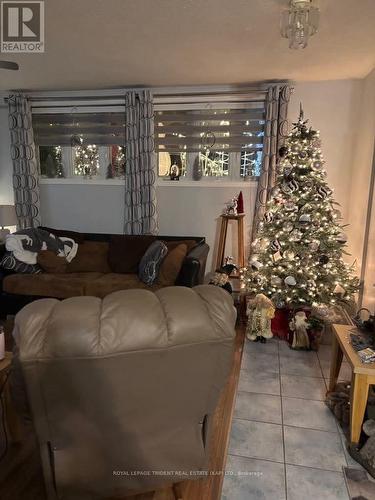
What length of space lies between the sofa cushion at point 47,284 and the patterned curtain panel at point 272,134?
2095mm

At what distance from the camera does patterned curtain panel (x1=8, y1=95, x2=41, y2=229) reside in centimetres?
413

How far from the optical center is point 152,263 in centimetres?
327

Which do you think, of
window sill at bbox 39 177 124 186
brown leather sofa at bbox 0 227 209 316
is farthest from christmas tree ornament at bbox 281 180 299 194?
window sill at bbox 39 177 124 186

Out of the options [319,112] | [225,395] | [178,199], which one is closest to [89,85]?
[178,199]

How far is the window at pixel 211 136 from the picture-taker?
386 centimetres

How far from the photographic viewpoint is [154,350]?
93 centimetres

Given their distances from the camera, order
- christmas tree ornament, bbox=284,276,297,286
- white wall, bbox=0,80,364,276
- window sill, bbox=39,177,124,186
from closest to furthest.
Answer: christmas tree ornament, bbox=284,276,297,286 → white wall, bbox=0,80,364,276 → window sill, bbox=39,177,124,186

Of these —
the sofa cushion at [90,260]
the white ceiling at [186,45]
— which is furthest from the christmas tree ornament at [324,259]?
the sofa cushion at [90,260]

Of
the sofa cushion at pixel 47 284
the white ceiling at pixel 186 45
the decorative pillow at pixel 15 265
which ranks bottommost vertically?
the sofa cushion at pixel 47 284

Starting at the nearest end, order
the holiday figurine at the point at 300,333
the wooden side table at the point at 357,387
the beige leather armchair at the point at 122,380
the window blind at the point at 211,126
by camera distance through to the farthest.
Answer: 1. the beige leather armchair at the point at 122,380
2. the wooden side table at the point at 357,387
3. the holiday figurine at the point at 300,333
4. the window blind at the point at 211,126

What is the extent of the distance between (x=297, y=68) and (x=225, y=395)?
302cm

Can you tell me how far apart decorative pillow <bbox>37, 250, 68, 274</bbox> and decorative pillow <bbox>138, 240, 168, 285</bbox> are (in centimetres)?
91

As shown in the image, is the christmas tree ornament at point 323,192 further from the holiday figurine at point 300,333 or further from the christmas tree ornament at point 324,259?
the holiday figurine at point 300,333

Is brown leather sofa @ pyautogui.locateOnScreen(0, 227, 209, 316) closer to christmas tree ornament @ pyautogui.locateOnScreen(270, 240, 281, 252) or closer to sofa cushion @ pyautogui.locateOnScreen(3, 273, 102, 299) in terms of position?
sofa cushion @ pyautogui.locateOnScreen(3, 273, 102, 299)
